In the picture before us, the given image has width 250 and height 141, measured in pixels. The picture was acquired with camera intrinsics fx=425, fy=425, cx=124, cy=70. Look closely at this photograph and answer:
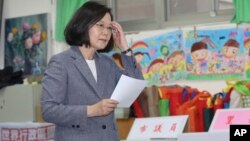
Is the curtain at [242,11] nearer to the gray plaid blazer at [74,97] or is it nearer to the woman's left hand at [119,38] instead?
the woman's left hand at [119,38]

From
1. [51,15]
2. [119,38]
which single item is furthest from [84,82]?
[51,15]

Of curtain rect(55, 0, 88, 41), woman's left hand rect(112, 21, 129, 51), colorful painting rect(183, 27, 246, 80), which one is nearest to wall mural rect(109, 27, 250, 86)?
colorful painting rect(183, 27, 246, 80)

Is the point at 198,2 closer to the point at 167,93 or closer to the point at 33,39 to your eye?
the point at 167,93

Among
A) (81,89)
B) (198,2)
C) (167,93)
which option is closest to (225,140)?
(167,93)

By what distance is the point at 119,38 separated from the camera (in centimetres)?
189

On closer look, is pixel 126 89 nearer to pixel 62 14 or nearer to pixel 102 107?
pixel 102 107

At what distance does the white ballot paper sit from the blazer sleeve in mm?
134

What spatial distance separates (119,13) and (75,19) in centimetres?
235

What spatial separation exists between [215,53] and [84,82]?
76.6 inches

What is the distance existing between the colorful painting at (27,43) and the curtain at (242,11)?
1.80m

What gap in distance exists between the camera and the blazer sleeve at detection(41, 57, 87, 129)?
149 centimetres

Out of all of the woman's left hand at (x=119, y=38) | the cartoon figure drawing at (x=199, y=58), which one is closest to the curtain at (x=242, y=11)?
the cartoon figure drawing at (x=199, y=58)

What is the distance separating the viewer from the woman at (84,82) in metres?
1.50

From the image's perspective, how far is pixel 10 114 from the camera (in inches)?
149
